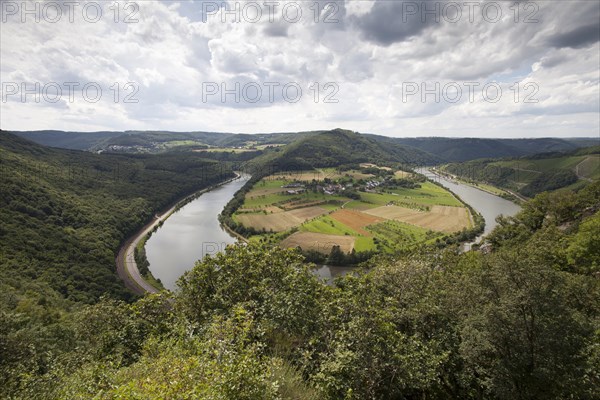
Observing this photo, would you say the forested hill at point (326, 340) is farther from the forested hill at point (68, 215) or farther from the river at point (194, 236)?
the forested hill at point (68, 215)

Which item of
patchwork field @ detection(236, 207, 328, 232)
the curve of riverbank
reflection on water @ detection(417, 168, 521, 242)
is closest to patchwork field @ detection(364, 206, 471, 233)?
reflection on water @ detection(417, 168, 521, 242)

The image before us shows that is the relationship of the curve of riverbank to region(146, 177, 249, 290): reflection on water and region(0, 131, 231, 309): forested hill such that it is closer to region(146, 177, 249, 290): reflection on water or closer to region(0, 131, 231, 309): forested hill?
region(0, 131, 231, 309): forested hill

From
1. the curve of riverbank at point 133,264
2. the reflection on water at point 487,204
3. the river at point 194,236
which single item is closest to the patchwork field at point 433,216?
the reflection on water at point 487,204

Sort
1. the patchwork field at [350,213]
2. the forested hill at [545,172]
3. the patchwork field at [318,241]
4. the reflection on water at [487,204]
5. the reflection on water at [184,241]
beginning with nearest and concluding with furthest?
1. the reflection on water at [184,241]
2. the patchwork field at [318,241]
3. the patchwork field at [350,213]
4. the reflection on water at [487,204]
5. the forested hill at [545,172]

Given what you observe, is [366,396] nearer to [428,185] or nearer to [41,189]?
[41,189]

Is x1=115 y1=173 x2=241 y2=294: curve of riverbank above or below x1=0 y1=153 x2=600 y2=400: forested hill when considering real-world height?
below

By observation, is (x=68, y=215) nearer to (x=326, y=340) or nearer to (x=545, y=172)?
(x=326, y=340)
